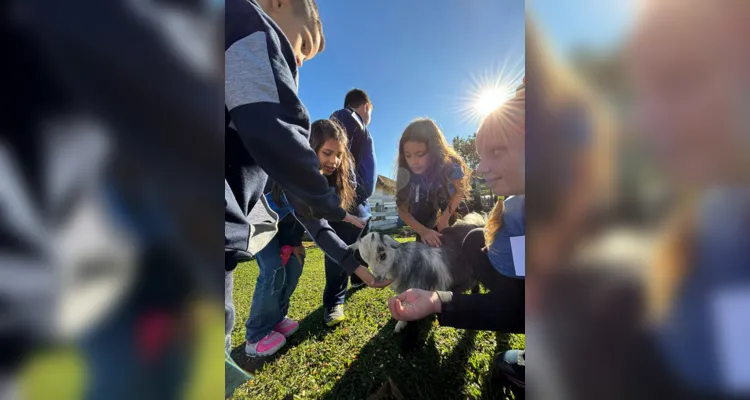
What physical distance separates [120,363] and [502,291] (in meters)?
1.13

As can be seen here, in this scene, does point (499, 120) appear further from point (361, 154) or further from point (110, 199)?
point (110, 199)

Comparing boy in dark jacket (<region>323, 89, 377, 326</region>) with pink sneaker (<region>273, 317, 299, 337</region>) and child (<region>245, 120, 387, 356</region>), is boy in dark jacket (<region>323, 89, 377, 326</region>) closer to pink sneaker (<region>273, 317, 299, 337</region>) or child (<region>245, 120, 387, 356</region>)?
child (<region>245, 120, 387, 356</region>)

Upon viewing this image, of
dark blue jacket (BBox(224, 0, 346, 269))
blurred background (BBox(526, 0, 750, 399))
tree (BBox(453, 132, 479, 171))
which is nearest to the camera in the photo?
blurred background (BBox(526, 0, 750, 399))

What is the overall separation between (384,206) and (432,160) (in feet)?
1.05

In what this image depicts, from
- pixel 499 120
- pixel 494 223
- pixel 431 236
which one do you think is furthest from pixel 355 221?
pixel 499 120

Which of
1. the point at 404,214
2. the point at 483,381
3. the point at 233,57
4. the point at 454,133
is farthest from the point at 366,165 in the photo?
the point at 483,381

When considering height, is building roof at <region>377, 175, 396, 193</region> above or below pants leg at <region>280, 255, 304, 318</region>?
above

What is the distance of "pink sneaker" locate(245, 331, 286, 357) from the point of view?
110 cm

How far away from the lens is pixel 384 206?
1237mm

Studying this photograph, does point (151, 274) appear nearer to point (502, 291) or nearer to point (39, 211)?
point (39, 211)

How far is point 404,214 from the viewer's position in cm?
125

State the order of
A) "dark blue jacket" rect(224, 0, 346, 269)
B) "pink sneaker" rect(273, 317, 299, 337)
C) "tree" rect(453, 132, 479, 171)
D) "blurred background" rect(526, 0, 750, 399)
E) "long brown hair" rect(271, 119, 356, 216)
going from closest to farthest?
"blurred background" rect(526, 0, 750, 399)
"dark blue jacket" rect(224, 0, 346, 269)
"tree" rect(453, 132, 479, 171)
"long brown hair" rect(271, 119, 356, 216)
"pink sneaker" rect(273, 317, 299, 337)

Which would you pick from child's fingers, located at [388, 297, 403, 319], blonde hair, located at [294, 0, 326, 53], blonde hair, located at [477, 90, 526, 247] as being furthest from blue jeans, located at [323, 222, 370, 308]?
blonde hair, located at [294, 0, 326, 53]

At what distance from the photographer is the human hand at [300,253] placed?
1.21m
